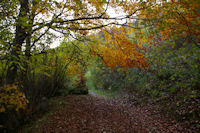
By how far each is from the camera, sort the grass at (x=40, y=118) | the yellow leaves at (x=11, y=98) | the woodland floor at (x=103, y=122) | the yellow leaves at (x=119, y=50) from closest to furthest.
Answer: the yellow leaves at (x=11, y=98), the woodland floor at (x=103, y=122), the grass at (x=40, y=118), the yellow leaves at (x=119, y=50)

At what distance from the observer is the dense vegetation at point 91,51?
315 cm

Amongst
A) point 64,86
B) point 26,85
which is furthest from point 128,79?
point 26,85

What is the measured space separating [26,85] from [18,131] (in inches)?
68.5

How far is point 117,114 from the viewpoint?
222 inches

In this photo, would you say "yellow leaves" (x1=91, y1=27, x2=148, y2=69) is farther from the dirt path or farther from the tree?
the dirt path

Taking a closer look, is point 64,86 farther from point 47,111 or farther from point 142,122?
point 142,122

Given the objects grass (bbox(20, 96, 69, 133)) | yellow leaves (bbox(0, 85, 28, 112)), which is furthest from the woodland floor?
yellow leaves (bbox(0, 85, 28, 112))

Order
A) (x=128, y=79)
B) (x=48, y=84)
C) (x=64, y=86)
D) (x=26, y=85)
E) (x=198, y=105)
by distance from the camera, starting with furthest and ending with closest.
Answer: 1. (x=128, y=79)
2. (x=64, y=86)
3. (x=48, y=84)
4. (x=26, y=85)
5. (x=198, y=105)

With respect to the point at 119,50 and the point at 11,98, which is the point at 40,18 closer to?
the point at 11,98

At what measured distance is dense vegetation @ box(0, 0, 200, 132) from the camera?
3146 mm

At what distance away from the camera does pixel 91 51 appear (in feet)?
19.4

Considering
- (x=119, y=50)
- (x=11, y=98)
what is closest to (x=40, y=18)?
(x=11, y=98)

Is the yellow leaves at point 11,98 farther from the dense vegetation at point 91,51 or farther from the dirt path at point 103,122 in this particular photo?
the dirt path at point 103,122

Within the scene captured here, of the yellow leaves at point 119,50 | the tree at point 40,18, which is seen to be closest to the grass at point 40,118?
the tree at point 40,18
